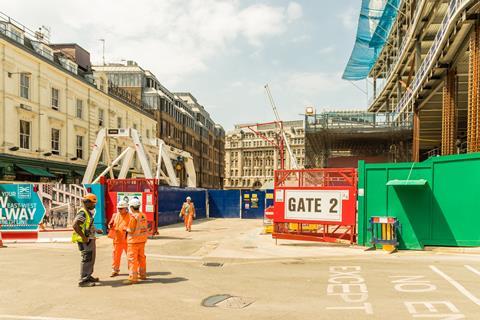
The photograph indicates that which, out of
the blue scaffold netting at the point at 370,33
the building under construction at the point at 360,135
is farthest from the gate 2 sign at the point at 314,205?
the blue scaffold netting at the point at 370,33

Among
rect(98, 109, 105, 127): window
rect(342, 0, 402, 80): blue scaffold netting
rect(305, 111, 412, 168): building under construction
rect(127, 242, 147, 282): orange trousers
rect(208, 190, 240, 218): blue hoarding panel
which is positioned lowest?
rect(208, 190, 240, 218): blue hoarding panel

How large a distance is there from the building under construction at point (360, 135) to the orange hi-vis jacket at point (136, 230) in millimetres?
26364

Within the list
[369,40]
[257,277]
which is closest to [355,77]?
[369,40]

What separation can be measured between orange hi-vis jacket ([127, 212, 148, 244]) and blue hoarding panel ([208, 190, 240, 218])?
2400 cm

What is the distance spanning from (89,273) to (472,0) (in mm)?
19596

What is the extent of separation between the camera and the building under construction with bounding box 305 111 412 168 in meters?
35.9

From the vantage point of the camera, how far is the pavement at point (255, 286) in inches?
279

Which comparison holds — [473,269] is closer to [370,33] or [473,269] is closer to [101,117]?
[101,117]

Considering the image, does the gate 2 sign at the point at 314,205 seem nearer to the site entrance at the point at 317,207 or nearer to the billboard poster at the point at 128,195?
the site entrance at the point at 317,207

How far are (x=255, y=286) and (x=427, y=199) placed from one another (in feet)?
23.6

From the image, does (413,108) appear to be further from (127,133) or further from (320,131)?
(127,133)

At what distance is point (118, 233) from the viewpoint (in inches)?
406

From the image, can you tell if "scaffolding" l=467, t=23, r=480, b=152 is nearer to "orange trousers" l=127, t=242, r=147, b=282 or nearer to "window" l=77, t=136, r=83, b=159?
"orange trousers" l=127, t=242, r=147, b=282

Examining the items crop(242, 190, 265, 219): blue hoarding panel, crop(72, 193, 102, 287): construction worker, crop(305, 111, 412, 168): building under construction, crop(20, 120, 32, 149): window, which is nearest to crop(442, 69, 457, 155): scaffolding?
crop(305, 111, 412, 168): building under construction
